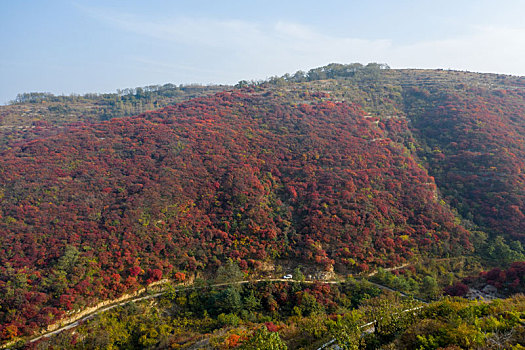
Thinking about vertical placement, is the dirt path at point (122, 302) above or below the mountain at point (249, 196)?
below

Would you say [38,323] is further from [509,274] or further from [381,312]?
[509,274]

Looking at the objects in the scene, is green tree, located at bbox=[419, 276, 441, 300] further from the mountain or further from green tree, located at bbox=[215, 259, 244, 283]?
green tree, located at bbox=[215, 259, 244, 283]

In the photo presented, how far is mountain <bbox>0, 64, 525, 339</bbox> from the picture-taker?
2827cm

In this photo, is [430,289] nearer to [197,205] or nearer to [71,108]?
[197,205]

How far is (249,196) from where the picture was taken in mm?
38875

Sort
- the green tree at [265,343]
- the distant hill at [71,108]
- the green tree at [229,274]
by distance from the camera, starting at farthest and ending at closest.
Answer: the distant hill at [71,108] → the green tree at [229,274] → the green tree at [265,343]

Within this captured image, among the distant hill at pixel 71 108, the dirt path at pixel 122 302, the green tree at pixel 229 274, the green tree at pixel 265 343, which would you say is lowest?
the dirt path at pixel 122 302

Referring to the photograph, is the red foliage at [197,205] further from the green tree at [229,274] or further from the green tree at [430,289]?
the green tree at [430,289]

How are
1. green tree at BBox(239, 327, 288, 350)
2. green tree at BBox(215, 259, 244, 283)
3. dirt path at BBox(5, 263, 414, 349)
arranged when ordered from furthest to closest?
green tree at BBox(215, 259, 244, 283)
dirt path at BBox(5, 263, 414, 349)
green tree at BBox(239, 327, 288, 350)

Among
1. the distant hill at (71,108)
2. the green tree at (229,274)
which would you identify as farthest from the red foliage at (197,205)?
the distant hill at (71,108)

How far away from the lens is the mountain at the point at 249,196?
2827 cm

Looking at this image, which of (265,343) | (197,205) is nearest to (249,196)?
(197,205)

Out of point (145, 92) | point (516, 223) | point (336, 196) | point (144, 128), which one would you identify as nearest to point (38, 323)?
point (336, 196)

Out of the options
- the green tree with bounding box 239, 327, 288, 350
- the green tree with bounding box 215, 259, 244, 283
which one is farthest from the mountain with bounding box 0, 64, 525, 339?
the green tree with bounding box 239, 327, 288, 350
